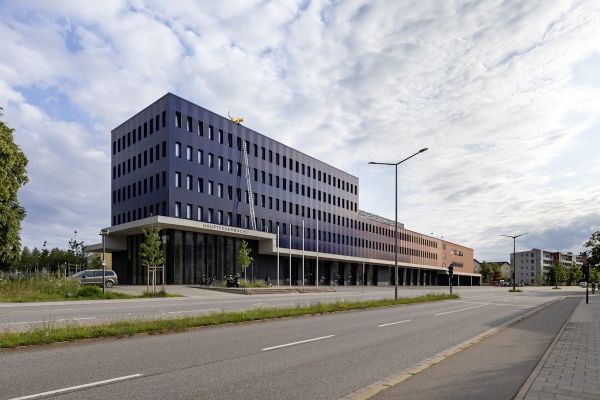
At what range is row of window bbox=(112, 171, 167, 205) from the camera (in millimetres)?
50684

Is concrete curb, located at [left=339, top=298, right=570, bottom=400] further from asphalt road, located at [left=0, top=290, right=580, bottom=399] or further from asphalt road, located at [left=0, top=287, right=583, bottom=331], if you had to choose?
asphalt road, located at [left=0, top=287, right=583, bottom=331]

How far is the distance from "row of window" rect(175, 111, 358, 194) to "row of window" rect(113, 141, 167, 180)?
327 cm

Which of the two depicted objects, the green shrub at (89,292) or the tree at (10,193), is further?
the tree at (10,193)

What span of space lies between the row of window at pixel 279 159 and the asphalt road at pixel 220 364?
41616 millimetres

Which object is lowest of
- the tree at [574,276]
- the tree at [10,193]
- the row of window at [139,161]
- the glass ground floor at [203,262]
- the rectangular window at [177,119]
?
the tree at [574,276]

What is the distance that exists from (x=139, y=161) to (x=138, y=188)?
9.66 feet

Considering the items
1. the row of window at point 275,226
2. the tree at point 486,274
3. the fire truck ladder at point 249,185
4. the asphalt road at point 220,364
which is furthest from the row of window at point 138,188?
the tree at point 486,274

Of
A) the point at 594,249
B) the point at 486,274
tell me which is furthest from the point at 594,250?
the point at 486,274

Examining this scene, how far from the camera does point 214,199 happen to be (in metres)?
54.5

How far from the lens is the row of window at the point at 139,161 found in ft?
168

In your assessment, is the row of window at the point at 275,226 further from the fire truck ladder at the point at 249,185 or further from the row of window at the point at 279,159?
the row of window at the point at 279,159

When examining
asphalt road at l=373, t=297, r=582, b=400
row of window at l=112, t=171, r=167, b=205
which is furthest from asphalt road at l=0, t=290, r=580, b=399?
row of window at l=112, t=171, r=167, b=205

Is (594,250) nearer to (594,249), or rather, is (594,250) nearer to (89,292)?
(594,249)

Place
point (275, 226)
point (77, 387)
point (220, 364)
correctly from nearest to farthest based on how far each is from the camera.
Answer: point (77, 387) → point (220, 364) → point (275, 226)
